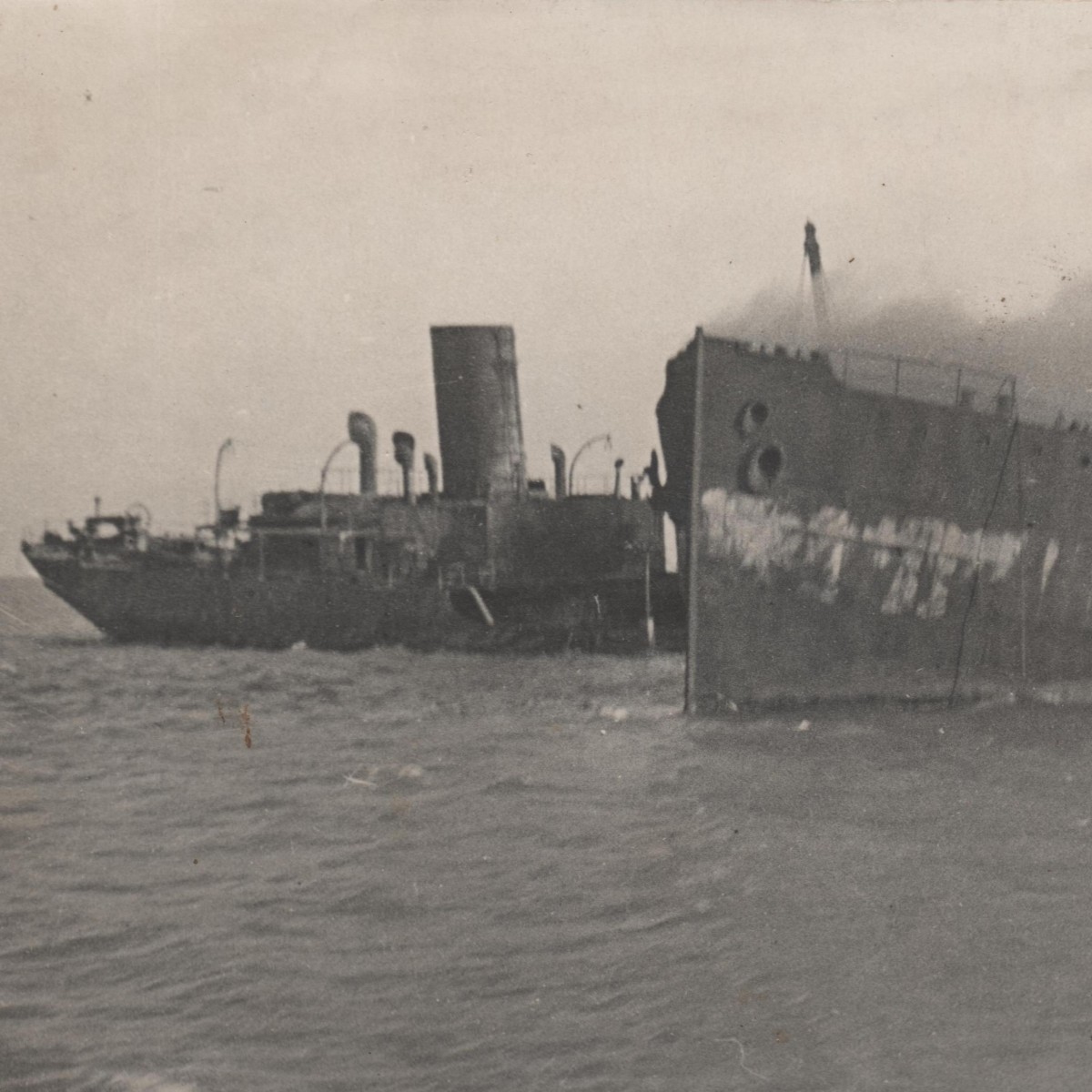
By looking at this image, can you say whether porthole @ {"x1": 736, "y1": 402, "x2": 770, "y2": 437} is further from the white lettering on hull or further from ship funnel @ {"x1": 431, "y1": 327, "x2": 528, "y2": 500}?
ship funnel @ {"x1": 431, "y1": 327, "x2": 528, "y2": 500}

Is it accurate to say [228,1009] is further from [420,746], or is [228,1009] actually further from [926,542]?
[926,542]

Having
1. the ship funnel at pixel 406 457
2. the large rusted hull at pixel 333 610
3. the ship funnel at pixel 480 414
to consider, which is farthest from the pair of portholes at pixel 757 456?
the ship funnel at pixel 406 457

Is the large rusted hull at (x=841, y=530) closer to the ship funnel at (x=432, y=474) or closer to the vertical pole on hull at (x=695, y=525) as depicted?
the vertical pole on hull at (x=695, y=525)

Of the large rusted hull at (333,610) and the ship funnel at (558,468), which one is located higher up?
the ship funnel at (558,468)

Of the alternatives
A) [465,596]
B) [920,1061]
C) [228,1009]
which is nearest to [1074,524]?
[920,1061]

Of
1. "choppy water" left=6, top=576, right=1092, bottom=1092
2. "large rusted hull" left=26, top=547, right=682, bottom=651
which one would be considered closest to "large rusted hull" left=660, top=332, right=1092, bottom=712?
"choppy water" left=6, top=576, right=1092, bottom=1092

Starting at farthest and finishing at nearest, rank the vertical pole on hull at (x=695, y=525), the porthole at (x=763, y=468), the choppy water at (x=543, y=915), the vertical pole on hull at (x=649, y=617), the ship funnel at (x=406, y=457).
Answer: the ship funnel at (x=406, y=457) → the vertical pole on hull at (x=649, y=617) → the porthole at (x=763, y=468) → the vertical pole on hull at (x=695, y=525) → the choppy water at (x=543, y=915)
